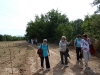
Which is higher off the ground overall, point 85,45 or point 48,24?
point 48,24

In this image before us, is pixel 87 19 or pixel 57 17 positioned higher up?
pixel 57 17

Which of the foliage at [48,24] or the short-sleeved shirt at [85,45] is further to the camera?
the foliage at [48,24]

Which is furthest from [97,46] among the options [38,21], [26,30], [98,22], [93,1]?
[26,30]

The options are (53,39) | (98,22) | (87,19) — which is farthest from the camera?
(53,39)

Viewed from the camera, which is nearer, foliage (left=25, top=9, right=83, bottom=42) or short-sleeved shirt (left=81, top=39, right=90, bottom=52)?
short-sleeved shirt (left=81, top=39, right=90, bottom=52)

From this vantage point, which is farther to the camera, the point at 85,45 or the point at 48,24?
the point at 48,24

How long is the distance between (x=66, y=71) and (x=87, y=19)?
1988 centimetres

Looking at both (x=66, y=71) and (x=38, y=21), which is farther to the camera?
(x=38, y=21)

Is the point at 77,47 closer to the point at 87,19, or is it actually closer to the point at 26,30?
the point at 87,19

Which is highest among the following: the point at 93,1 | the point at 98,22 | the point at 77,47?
the point at 93,1

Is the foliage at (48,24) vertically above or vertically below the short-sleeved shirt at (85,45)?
above

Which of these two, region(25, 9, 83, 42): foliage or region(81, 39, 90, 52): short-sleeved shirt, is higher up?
region(25, 9, 83, 42): foliage

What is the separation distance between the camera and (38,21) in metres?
53.0

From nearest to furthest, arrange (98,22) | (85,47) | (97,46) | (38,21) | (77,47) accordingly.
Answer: (85,47) < (77,47) < (98,22) < (97,46) < (38,21)
